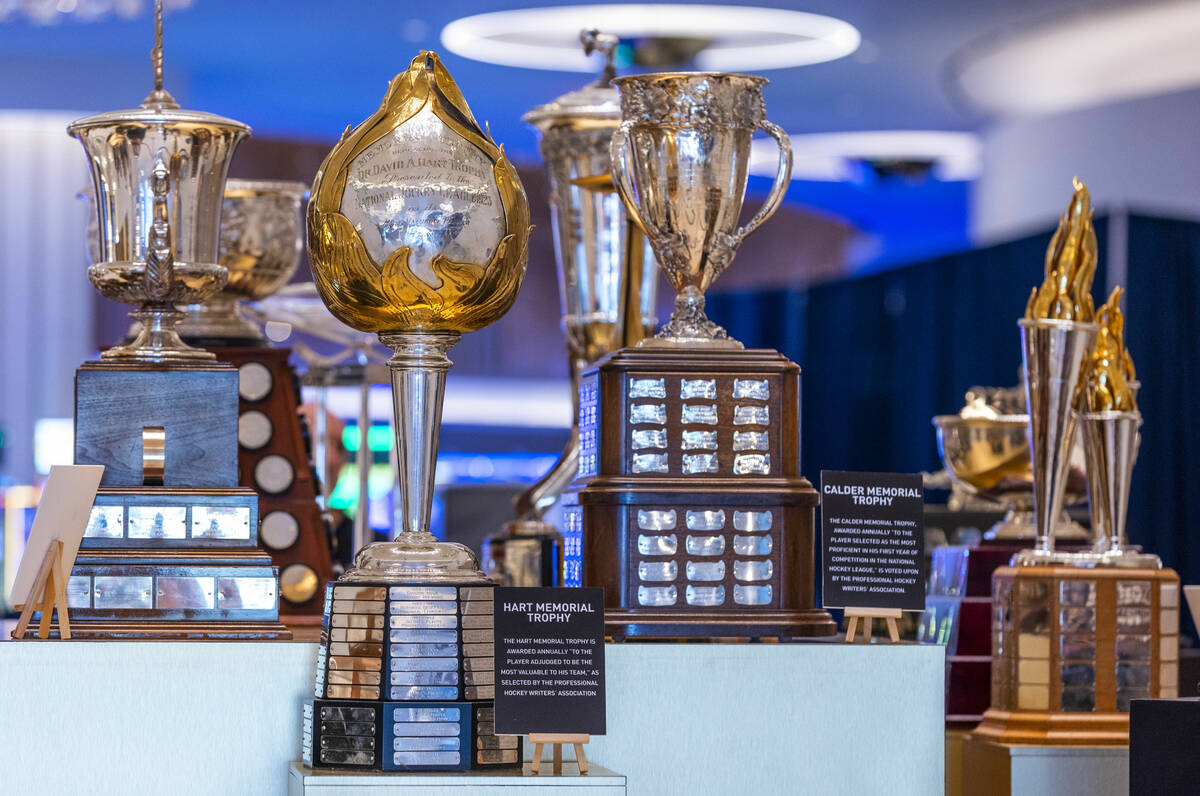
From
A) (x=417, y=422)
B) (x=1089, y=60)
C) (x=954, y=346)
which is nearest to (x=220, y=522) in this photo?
(x=417, y=422)

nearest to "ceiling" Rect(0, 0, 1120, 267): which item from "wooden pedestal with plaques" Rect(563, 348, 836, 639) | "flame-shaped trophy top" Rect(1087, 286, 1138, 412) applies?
"flame-shaped trophy top" Rect(1087, 286, 1138, 412)

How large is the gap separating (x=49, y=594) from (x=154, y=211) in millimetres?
509

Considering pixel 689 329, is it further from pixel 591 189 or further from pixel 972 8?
pixel 972 8

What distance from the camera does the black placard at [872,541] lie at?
197cm

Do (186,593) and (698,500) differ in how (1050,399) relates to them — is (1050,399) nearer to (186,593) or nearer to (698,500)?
(698,500)

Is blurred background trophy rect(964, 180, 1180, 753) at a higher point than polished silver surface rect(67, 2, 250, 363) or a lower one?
lower

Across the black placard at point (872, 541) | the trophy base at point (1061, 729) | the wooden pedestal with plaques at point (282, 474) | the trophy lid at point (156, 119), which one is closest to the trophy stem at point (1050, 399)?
the trophy base at point (1061, 729)

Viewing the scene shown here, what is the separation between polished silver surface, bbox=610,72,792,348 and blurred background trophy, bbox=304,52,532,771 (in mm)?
249

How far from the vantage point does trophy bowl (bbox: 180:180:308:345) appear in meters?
2.73

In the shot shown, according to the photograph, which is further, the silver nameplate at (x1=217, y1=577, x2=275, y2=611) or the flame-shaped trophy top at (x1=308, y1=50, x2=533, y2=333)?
the silver nameplate at (x1=217, y1=577, x2=275, y2=611)

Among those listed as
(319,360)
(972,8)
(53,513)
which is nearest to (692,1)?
(972,8)

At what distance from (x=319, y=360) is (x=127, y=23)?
4.29 metres

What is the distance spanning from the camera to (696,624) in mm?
1931

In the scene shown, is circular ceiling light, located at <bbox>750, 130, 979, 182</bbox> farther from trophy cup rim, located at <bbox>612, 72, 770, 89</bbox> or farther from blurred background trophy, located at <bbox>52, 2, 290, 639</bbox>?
blurred background trophy, located at <bbox>52, 2, 290, 639</bbox>
